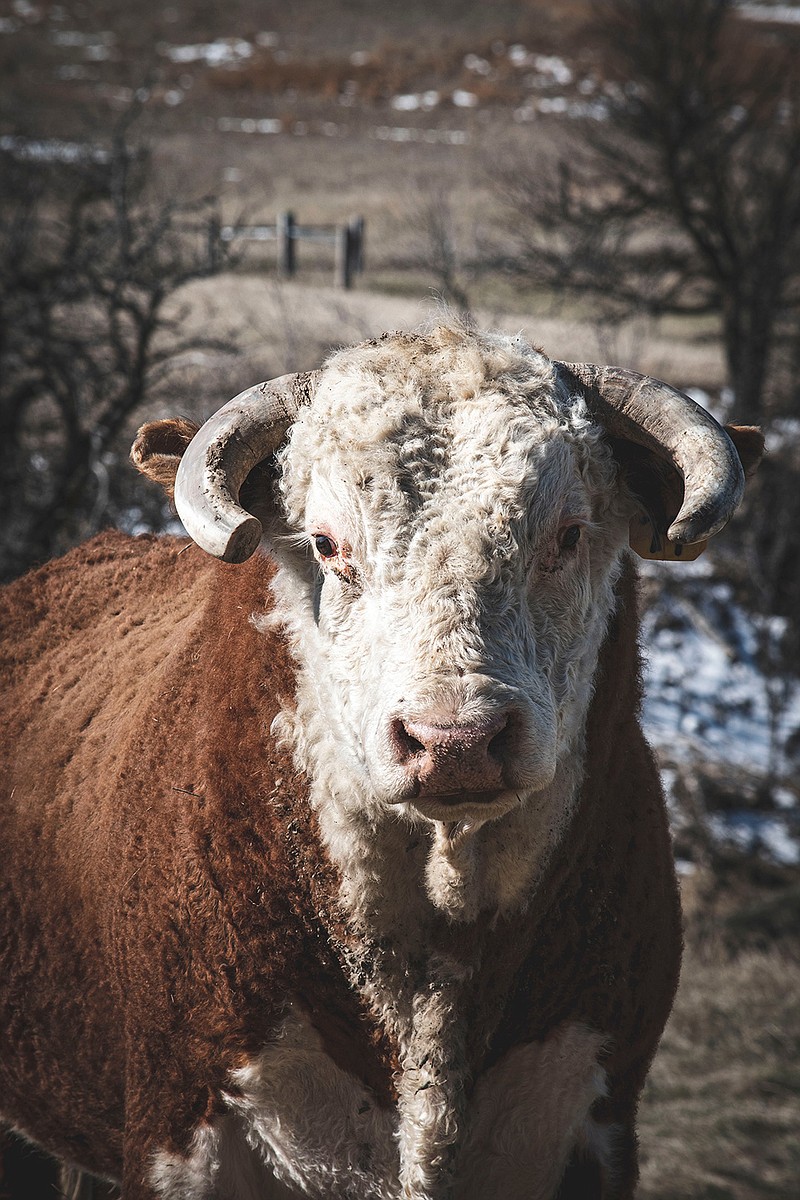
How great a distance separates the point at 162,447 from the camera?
276 cm

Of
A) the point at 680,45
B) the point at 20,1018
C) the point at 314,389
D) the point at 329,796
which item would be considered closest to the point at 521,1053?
the point at 329,796

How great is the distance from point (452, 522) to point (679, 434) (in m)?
0.56

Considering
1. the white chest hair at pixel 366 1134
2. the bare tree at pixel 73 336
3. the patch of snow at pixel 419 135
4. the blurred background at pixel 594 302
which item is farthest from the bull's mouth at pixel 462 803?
the patch of snow at pixel 419 135

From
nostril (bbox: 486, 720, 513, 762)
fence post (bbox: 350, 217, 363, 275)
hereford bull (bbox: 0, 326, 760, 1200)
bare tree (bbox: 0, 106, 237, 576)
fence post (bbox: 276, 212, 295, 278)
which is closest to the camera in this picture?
nostril (bbox: 486, 720, 513, 762)

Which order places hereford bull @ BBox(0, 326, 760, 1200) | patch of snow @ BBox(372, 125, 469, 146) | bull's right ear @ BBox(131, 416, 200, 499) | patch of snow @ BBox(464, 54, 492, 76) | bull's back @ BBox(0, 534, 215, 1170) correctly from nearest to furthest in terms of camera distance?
hereford bull @ BBox(0, 326, 760, 1200), bull's right ear @ BBox(131, 416, 200, 499), bull's back @ BBox(0, 534, 215, 1170), patch of snow @ BBox(372, 125, 469, 146), patch of snow @ BBox(464, 54, 492, 76)

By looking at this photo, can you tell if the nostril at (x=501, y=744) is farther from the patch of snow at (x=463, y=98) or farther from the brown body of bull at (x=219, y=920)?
the patch of snow at (x=463, y=98)

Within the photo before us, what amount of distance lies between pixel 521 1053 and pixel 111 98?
34.0m

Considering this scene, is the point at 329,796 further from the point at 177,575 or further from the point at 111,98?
the point at 111,98

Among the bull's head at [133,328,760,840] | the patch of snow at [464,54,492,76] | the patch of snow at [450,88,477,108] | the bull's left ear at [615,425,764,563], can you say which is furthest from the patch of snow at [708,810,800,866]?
the patch of snow at [464,54,492,76]

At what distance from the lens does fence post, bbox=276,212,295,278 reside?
Answer: 21344 millimetres

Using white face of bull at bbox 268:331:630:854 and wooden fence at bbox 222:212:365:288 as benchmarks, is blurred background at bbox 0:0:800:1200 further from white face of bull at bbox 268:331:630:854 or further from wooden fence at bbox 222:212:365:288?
white face of bull at bbox 268:331:630:854

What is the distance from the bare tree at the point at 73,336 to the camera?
9961 millimetres

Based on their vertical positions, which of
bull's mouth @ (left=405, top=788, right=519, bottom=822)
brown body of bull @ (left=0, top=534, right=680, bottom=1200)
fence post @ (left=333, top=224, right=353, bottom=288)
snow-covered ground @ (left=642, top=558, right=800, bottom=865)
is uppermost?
bull's mouth @ (left=405, top=788, right=519, bottom=822)

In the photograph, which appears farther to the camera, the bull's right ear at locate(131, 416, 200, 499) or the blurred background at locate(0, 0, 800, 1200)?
the blurred background at locate(0, 0, 800, 1200)
